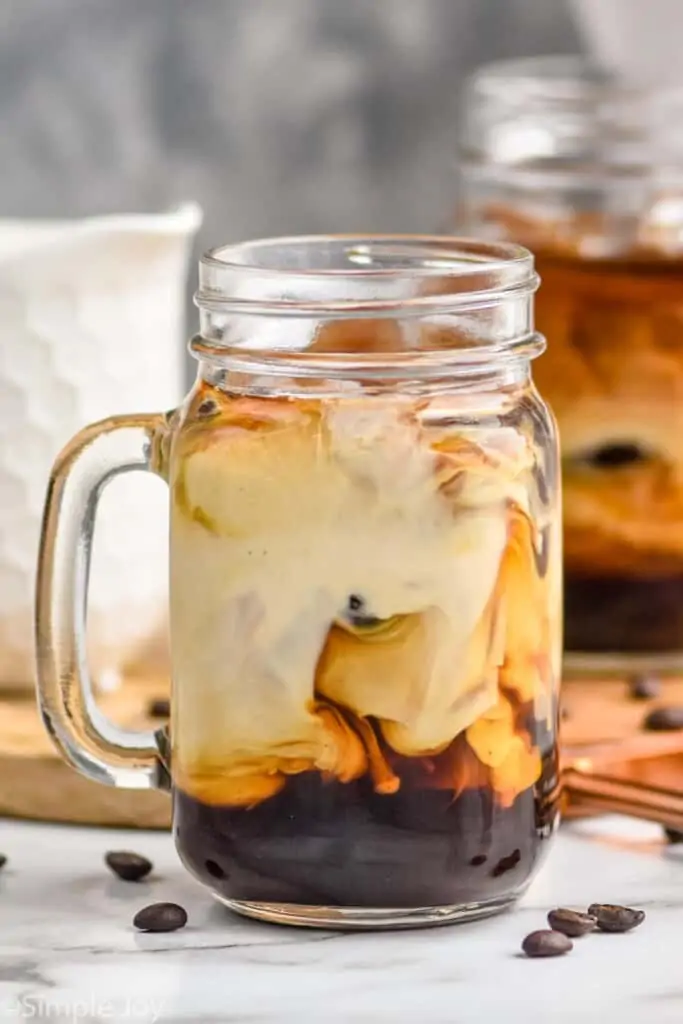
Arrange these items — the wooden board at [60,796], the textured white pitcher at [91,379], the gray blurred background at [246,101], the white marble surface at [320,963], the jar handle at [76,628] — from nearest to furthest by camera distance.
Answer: the white marble surface at [320,963] → the jar handle at [76,628] → the wooden board at [60,796] → the textured white pitcher at [91,379] → the gray blurred background at [246,101]

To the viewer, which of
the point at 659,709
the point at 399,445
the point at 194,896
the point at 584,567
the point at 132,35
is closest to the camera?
the point at 399,445

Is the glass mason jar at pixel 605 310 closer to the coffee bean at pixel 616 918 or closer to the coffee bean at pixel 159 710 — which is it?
the coffee bean at pixel 159 710

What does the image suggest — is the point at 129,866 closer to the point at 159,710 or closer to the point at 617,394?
the point at 159,710

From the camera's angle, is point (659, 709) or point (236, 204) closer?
point (659, 709)

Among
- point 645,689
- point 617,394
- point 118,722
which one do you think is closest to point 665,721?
point 645,689

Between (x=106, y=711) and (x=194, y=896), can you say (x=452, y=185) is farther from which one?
(x=194, y=896)

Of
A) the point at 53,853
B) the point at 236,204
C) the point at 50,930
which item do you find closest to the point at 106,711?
the point at 53,853

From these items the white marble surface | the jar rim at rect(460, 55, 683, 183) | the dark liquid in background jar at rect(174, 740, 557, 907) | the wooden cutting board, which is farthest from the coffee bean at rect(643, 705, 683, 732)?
the jar rim at rect(460, 55, 683, 183)

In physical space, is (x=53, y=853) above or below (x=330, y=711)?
below

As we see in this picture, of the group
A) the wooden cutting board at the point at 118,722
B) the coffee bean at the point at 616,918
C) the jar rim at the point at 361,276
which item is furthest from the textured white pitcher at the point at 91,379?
the coffee bean at the point at 616,918
